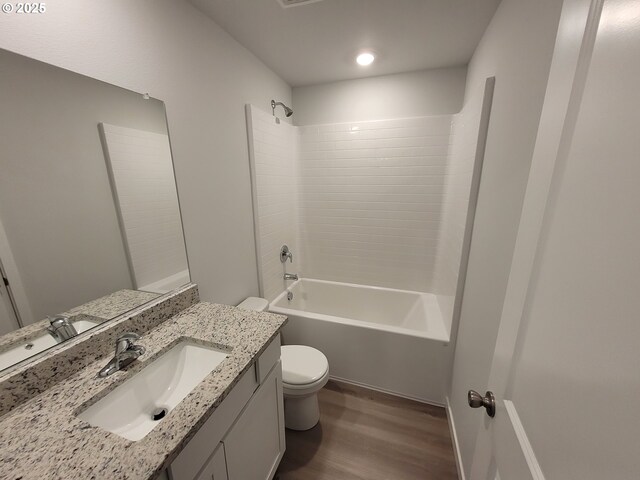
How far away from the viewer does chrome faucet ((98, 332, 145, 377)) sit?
89 cm

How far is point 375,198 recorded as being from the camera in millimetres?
2461

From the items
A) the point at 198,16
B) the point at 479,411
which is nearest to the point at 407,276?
the point at 479,411

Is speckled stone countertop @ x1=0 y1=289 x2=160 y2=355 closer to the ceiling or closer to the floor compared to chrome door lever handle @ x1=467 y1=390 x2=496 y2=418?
closer to the ceiling

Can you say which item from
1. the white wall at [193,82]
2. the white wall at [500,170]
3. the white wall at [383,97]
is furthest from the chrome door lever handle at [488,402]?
the white wall at [383,97]

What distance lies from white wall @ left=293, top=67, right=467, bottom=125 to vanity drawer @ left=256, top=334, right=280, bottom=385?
6.90 feet

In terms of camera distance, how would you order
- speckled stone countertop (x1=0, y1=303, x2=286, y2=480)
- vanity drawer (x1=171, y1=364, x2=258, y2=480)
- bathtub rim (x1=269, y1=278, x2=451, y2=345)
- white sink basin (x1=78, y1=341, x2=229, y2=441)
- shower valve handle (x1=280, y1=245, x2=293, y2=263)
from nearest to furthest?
speckled stone countertop (x1=0, y1=303, x2=286, y2=480) → vanity drawer (x1=171, y1=364, x2=258, y2=480) → white sink basin (x1=78, y1=341, x2=229, y2=441) → bathtub rim (x1=269, y1=278, x2=451, y2=345) → shower valve handle (x1=280, y1=245, x2=293, y2=263)

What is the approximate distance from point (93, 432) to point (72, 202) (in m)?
0.73

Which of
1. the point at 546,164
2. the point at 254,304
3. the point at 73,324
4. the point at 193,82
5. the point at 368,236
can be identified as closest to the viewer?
the point at 546,164

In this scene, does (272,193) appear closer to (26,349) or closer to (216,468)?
(26,349)

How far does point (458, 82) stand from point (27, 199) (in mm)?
2691

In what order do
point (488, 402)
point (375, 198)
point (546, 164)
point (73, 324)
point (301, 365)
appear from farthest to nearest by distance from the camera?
point (375, 198) < point (301, 365) < point (73, 324) < point (488, 402) < point (546, 164)

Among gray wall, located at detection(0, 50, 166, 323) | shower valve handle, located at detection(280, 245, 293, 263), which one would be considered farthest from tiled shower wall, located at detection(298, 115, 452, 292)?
gray wall, located at detection(0, 50, 166, 323)

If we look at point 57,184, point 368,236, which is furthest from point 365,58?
point 57,184

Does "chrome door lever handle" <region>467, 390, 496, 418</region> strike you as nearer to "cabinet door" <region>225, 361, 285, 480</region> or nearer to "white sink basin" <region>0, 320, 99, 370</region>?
"cabinet door" <region>225, 361, 285, 480</region>
